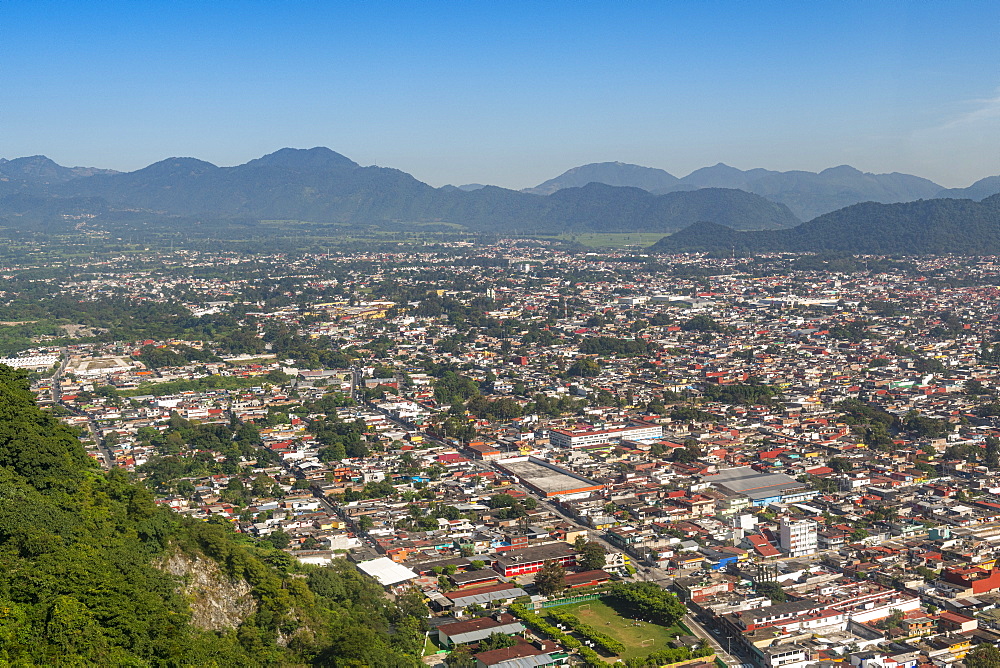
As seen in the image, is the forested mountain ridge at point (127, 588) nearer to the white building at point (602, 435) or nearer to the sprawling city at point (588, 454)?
the sprawling city at point (588, 454)

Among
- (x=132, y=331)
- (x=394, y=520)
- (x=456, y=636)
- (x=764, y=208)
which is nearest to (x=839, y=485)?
(x=394, y=520)

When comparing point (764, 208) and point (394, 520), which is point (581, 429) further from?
point (764, 208)

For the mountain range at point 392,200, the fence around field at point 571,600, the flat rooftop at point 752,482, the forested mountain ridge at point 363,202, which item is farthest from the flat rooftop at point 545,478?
the forested mountain ridge at point 363,202

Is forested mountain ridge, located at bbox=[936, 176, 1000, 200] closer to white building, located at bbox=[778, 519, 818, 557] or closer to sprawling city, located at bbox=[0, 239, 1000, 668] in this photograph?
sprawling city, located at bbox=[0, 239, 1000, 668]

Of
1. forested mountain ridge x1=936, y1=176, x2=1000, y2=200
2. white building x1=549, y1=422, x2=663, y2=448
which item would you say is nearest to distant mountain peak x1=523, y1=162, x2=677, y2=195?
forested mountain ridge x1=936, y1=176, x2=1000, y2=200

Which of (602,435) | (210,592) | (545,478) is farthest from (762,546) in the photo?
(210,592)

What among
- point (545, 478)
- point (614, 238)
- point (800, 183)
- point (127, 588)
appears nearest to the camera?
point (127, 588)

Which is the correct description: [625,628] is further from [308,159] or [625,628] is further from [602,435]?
[308,159]
